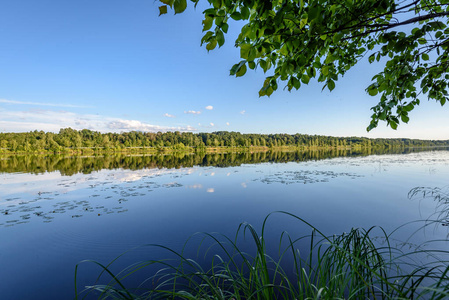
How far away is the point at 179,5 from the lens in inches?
54.2

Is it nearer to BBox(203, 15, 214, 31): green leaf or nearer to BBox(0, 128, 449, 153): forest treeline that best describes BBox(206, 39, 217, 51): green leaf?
BBox(203, 15, 214, 31): green leaf

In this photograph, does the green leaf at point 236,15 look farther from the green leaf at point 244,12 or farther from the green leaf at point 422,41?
the green leaf at point 422,41

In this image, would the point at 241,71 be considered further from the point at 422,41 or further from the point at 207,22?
the point at 422,41

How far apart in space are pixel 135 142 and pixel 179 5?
108 m

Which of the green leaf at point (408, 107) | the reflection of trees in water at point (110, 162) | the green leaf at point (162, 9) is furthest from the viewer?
the reflection of trees in water at point (110, 162)

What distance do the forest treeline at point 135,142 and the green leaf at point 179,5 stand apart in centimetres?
8963

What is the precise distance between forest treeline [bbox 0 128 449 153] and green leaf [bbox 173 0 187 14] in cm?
8963

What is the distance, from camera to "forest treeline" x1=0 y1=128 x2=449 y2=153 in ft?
230

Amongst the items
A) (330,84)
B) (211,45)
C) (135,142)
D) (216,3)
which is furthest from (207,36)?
(135,142)

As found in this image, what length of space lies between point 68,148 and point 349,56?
3803 inches

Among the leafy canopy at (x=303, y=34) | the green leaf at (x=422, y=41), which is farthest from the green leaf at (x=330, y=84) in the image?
the green leaf at (x=422, y=41)

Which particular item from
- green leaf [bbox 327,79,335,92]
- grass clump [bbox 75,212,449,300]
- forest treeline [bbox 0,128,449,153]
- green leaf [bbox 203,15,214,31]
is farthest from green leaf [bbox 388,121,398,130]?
forest treeline [bbox 0,128,449,153]

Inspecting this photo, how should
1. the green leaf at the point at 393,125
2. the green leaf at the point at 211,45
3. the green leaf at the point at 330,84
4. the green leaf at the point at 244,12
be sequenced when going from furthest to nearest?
1. the green leaf at the point at 393,125
2. the green leaf at the point at 330,84
3. the green leaf at the point at 211,45
4. the green leaf at the point at 244,12

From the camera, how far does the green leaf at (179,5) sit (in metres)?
1.37
